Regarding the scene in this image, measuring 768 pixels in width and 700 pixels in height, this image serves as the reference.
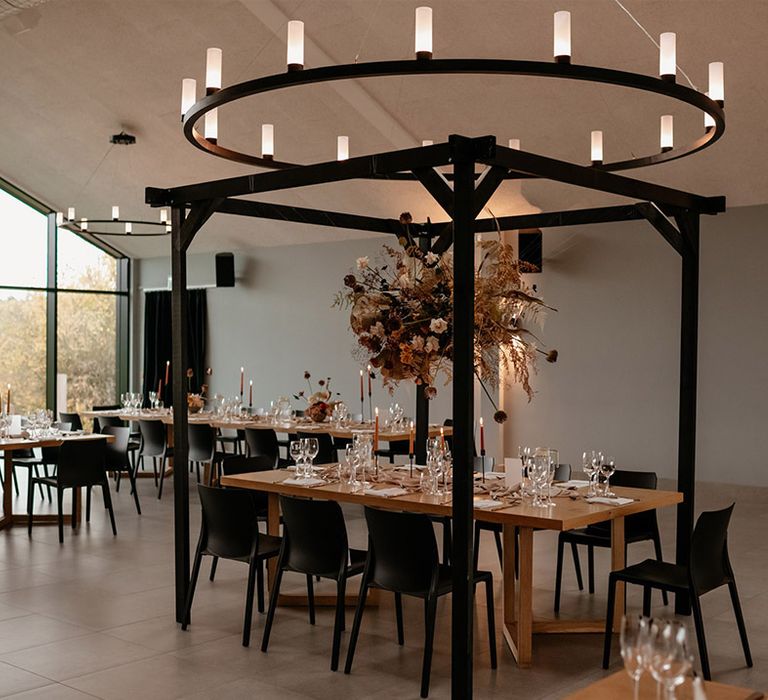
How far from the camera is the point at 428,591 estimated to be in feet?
15.7

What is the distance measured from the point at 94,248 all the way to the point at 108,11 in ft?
22.9

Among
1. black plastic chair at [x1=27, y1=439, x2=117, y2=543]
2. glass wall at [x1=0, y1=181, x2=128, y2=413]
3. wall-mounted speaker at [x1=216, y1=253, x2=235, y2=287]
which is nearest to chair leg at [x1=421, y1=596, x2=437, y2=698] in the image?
black plastic chair at [x1=27, y1=439, x2=117, y2=543]

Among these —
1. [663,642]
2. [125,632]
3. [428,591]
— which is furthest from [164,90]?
[663,642]

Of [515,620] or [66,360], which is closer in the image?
[515,620]

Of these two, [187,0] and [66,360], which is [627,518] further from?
[66,360]

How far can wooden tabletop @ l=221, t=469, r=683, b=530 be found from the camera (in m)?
5.00

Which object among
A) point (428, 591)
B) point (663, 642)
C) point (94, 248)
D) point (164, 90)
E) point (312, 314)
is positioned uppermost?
point (164, 90)

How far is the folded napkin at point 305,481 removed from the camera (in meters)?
5.97

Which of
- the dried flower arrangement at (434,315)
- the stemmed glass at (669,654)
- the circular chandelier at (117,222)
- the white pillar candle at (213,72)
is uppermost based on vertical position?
the circular chandelier at (117,222)

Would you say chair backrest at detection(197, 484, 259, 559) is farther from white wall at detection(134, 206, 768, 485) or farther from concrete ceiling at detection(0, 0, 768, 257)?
white wall at detection(134, 206, 768, 485)

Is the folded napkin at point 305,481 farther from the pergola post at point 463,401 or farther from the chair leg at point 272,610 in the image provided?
the pergola post at point 463,401

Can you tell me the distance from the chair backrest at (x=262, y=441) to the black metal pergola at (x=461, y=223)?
8.60ft

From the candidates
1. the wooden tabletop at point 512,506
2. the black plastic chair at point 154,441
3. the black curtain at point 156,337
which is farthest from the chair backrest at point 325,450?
the black curtain at point 156,337

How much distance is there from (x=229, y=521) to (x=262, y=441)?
4.31m
